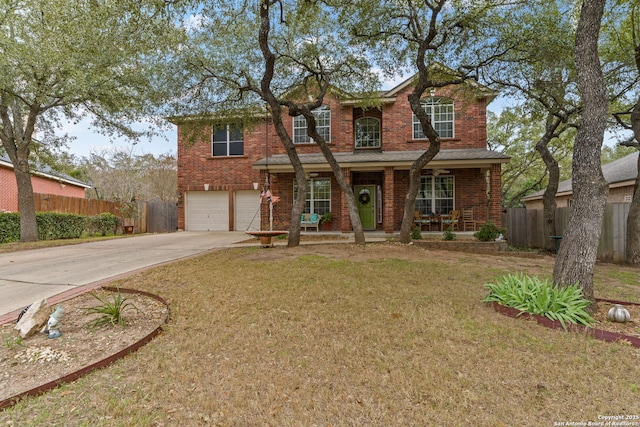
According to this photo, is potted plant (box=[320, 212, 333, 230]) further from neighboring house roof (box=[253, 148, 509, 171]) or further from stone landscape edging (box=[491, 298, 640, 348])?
stone landscape edging (box=[491, 298, 640, 348])

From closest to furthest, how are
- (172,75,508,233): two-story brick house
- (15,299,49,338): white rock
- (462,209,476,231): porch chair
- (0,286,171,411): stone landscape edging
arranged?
1. (0,286,171,411): stone landscape edging
2. (15,299,49,338): white rock
3. (172,75,508,233): two-story brick house
4. (462,209,476,231): porch chair

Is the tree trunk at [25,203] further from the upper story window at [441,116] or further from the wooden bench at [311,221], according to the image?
the upper story window at [441,116]

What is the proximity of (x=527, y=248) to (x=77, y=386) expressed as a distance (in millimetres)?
15298

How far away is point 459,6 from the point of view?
880cm

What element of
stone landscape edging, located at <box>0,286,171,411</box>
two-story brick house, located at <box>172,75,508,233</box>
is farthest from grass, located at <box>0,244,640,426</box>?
two-story brick house, located at <box>172,75,508,233</box>

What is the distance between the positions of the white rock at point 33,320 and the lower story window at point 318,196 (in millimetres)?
12318

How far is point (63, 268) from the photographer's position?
6734 millimetres

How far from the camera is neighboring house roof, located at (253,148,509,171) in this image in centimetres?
1284

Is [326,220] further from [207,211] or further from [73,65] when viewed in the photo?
[73,65]

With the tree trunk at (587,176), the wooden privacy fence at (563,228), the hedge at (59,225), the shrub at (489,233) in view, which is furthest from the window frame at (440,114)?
the hedge at (59,225)

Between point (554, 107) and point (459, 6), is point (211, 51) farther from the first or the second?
point (554, 107)

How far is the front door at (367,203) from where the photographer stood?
15.4 metres

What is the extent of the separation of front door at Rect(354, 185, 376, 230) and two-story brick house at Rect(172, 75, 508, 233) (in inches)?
1.8

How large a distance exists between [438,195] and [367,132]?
4519 mm
